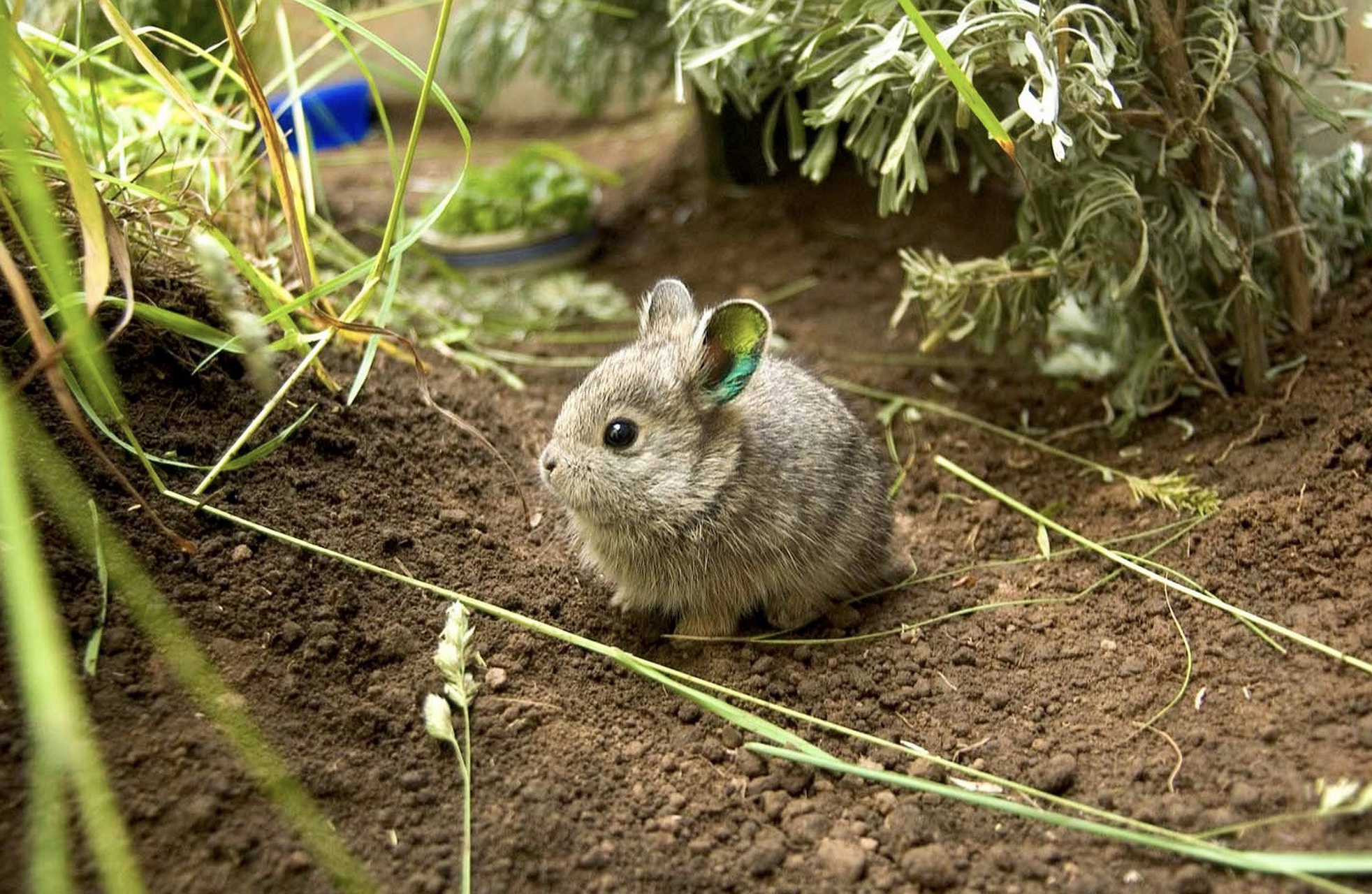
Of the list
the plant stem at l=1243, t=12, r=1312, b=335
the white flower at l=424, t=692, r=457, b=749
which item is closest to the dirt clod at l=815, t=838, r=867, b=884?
the white flower at l=424, t=692, r=457, b=749

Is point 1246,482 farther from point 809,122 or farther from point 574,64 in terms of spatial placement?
point 574,64

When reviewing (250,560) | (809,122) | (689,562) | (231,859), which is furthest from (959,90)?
(231,859)

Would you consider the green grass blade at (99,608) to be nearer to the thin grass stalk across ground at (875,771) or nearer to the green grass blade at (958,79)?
→ the thin grass stalk across ground at (875,771)

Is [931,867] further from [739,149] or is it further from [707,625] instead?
[739,149]

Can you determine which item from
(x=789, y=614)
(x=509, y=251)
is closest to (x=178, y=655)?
(x=789, y=614)

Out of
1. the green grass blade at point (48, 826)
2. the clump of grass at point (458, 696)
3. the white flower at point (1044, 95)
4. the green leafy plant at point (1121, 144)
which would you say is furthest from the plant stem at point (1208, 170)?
the green grass blade at point (48, 826)

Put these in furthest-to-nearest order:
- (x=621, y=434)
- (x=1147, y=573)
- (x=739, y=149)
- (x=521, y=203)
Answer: (x=739, y=149)
(x=521, y=203)
(x=1147, y=573)
(x=621, y=434)

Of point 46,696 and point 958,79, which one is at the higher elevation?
point 958,79
